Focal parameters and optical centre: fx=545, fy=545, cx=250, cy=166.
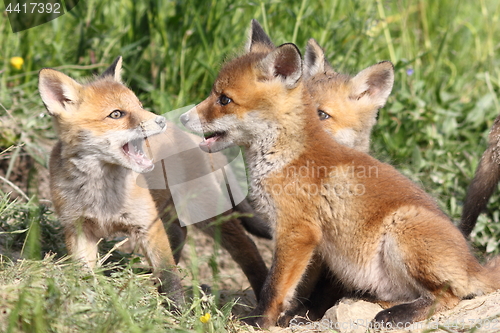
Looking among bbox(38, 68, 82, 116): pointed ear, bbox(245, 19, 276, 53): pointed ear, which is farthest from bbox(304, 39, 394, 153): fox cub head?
bbox(38, 68, 82, 116): pointed ear

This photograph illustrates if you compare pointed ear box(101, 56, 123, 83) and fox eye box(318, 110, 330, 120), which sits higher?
pointed ear box(101, 56, 123, 83)

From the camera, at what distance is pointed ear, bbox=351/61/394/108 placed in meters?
4.79

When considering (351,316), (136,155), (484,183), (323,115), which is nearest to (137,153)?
(136,155)

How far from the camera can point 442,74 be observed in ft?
23.6

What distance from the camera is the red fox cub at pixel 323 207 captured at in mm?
3357

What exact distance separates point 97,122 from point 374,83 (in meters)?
2.51

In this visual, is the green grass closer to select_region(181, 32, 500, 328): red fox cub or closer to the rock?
select_region(181, 32, 500, 328): red fox cub

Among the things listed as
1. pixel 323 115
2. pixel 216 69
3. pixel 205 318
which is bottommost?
pixel 205 318

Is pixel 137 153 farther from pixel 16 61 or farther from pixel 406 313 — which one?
pixel 16 61

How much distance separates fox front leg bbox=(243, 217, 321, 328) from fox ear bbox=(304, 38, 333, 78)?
1995 millimetres

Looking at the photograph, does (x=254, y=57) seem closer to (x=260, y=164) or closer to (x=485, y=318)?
(x=260, y=164)

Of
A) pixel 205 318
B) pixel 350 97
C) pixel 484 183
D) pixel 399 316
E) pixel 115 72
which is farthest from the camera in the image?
pixel 350 97

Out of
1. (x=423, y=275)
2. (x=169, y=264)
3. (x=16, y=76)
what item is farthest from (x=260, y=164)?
(x=16, y=76)

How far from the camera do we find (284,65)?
3.67 metres
